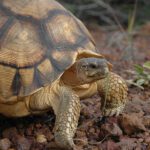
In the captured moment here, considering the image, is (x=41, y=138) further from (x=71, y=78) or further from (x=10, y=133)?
(x=71, y=78)

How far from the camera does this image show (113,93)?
3.78 m

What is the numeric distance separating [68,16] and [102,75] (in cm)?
67

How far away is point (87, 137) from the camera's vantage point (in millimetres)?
3465

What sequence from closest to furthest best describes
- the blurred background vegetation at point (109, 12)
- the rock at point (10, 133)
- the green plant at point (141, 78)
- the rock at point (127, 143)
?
the rock at point (127, 143), the rock at point (10, 133), the green plant at point (141, 78), the blurred background vegetation at point (109, 12)

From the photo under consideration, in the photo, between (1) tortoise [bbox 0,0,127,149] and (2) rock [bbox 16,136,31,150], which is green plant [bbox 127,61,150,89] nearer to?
(1) tortoise [bbox 0,0,127,149]

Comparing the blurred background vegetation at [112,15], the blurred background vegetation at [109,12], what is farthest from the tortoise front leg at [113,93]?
the blurred background vegetation at [109,12]

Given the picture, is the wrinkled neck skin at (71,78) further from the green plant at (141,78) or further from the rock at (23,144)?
the green plant at (141,78)

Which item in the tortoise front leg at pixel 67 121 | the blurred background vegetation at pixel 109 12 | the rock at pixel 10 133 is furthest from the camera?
the blurred background vegetation at pixel 109 12

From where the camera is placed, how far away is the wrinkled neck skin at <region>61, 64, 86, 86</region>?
3559mm

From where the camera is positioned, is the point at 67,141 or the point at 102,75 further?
the point at 102,75

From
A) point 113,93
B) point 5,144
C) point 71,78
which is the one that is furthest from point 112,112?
point 5,144

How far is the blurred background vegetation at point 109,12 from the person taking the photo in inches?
396

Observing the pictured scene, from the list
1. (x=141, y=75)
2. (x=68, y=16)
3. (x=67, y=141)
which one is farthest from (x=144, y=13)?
(x=67, y=141)

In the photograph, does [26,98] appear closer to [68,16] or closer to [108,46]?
[68,16]
